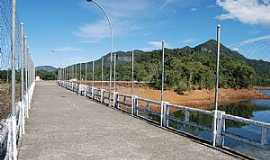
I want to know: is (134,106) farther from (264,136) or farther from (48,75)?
(48,75)

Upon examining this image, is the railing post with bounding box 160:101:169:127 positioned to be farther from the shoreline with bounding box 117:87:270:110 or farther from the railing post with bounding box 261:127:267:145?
the shoreline with bounding box 117:87:270:110

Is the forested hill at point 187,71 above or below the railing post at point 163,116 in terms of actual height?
above

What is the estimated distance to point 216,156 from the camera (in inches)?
372

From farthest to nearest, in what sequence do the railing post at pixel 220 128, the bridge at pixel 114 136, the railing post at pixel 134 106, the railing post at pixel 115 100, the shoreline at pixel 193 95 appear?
the shoreline at pixel 193 95 < the railing post at pixel 115 100 < the railing post at pixel 134 106 < the railing post at pixel 220 128 < the bridge at pixel 114 136

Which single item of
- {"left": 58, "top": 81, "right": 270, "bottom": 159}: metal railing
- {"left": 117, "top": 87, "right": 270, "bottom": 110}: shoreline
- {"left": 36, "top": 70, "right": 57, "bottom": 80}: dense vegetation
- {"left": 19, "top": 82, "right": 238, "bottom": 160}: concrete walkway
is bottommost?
{"left": 117, "top": 87, "right": 270, "bottom": 110}: shoreline

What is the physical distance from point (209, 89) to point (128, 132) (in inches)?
3096

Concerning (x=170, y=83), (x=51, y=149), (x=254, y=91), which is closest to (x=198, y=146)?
(x=51, y=149)

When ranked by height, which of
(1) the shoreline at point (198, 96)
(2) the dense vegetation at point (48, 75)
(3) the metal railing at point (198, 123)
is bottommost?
(1) the shoreline at point (198, 96)

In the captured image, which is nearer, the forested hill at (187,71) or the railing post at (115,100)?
the railing post at (115,100)

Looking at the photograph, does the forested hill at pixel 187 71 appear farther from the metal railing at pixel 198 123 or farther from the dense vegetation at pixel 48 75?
the dense vegetation at pixel 48 75

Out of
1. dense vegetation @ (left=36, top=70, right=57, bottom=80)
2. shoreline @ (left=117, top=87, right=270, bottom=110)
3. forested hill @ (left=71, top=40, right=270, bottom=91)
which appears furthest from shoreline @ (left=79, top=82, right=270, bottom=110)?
dense vegetation @ (left=36, top=70, right=57, bottom=80)

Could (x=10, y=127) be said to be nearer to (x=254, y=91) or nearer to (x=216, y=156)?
(x=216, y=156)

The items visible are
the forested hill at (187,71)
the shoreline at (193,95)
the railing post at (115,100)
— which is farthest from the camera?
the forested hill at (187,71)

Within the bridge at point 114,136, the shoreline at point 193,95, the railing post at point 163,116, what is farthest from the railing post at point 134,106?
the shoreline at point 193,95
